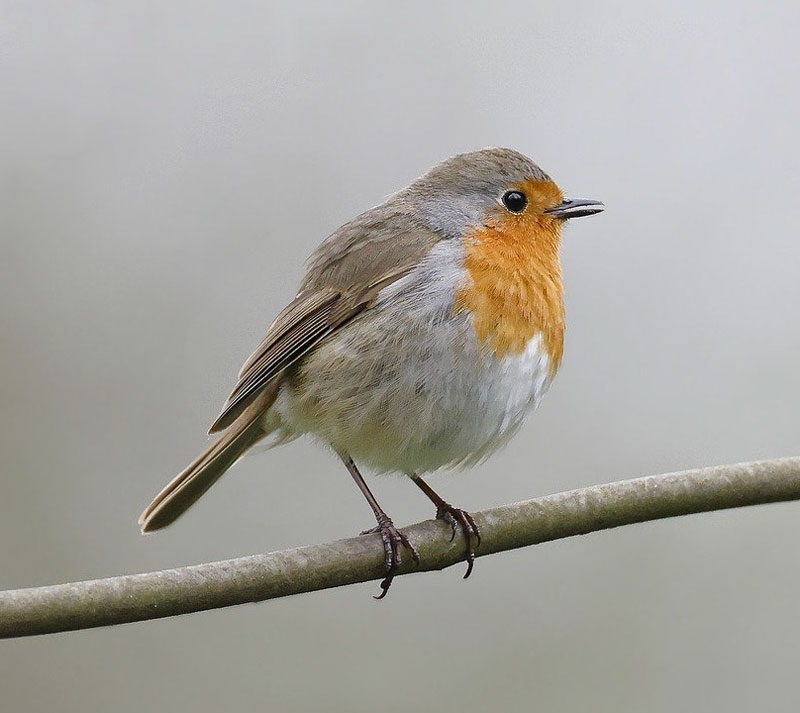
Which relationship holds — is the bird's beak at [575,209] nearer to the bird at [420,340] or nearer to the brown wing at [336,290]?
the bird at [420,340]

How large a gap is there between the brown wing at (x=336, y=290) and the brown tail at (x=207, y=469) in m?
0.05

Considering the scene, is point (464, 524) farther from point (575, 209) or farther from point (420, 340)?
point (575, 209)

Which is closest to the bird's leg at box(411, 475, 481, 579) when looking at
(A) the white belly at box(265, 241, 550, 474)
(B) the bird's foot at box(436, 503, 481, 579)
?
(B) the bird's foot at box(436, 503, 481, 579)

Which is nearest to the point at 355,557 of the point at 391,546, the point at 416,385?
the point at 391,546

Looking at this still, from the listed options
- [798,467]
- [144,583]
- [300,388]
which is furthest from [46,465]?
[798,467]

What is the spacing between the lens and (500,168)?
413cm

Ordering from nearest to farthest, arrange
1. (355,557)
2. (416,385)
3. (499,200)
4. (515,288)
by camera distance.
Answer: (355,557) → (416,385) → (515,288) → (499,200)

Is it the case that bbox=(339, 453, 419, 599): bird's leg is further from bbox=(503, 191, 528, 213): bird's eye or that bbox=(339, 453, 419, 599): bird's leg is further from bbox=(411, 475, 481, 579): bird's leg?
bbox=(503, 191, 528, 213): bird's eye

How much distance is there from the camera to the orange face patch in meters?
3.59

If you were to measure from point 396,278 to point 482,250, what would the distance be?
12.2 inches

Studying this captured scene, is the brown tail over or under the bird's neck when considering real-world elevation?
under

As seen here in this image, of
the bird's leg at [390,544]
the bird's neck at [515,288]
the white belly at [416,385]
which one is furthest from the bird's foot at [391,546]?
the bird's neck at [515,288]

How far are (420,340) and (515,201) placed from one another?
790mm

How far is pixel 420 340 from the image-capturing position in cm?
359
